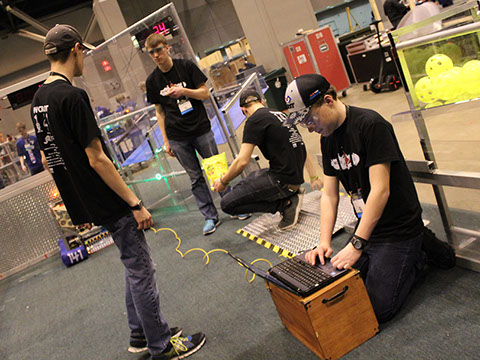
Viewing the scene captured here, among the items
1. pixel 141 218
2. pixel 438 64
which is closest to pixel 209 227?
pixel 141 218

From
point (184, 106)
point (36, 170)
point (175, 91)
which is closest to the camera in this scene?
point (175, 91)

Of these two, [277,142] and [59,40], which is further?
[277,142]

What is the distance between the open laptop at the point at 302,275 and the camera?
2000mm

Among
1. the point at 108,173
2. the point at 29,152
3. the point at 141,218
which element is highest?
the point at 29,152

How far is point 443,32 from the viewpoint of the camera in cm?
230

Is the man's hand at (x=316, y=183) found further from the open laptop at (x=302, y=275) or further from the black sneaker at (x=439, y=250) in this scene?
the open laptop at (x=302, y=275)

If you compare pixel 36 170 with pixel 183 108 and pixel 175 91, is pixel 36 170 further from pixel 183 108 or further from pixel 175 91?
pixel 175 91

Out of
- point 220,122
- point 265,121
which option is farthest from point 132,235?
point 220,122

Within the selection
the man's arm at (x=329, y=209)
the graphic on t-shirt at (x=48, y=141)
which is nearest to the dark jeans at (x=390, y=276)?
the man's arm at (x=329, y=209)

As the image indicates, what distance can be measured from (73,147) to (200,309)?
5.00ft

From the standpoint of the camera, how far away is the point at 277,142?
3.59 metres

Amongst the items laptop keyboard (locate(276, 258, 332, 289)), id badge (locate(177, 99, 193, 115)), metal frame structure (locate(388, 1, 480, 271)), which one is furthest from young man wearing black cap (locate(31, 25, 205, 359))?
id badge (locate(177, 99, 193, 115))

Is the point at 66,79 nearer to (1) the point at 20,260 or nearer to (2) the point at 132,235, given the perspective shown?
(2) the point at 132,235

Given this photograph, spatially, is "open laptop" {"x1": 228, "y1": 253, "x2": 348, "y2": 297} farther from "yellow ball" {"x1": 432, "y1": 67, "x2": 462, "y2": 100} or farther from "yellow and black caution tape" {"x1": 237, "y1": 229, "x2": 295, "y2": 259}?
"yellow ball" {"x1": 432, "y1": 67, "x2": 462, "y2": 100}
